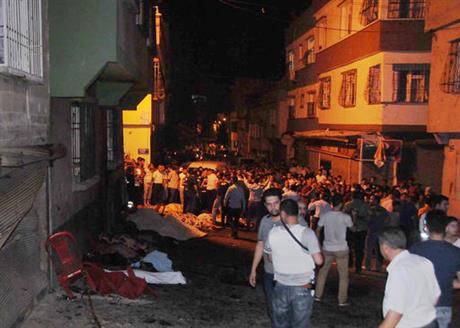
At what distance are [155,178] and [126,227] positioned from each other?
18.4ft

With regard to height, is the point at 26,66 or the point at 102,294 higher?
the point at 26,66

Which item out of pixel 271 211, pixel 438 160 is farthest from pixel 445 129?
pixel 271 211

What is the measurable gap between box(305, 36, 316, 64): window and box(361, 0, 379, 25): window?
9455mm

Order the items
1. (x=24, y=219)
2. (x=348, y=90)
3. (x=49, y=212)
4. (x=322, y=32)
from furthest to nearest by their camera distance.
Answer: (x=322, y=32) → (x=348, y=90) → (x=49, y=212) → (x=24, y=219)

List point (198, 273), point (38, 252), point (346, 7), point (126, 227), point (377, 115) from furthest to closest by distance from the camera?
point (346, 7)
point (377, 115)
point (126, 227)
point (198, 273)
point (38, 252)

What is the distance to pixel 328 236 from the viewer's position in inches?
356

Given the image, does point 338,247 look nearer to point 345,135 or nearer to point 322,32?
point 345,135

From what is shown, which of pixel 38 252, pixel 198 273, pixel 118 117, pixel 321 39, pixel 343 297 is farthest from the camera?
pixel 321 39

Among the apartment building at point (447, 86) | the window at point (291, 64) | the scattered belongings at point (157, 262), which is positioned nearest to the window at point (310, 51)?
the window at point (291, 64)

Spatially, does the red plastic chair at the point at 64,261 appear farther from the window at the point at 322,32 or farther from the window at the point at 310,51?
the window at the point at 310,51

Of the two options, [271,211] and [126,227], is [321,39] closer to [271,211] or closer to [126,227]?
[126,227]

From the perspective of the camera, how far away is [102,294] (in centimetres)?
806

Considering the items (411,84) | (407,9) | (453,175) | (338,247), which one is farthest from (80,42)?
(407,9)

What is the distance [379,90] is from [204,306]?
14866mm
